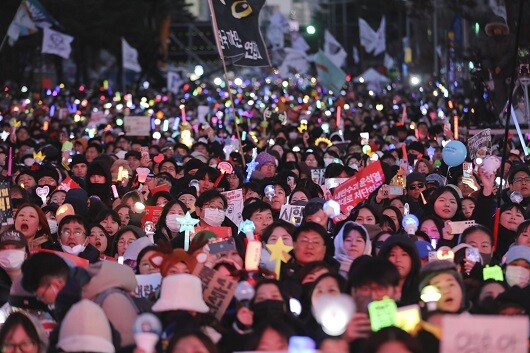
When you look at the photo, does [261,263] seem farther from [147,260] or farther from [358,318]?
[358,318]

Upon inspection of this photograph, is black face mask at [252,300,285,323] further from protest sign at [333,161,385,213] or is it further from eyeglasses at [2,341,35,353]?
protest sign at [333,161,385,213]

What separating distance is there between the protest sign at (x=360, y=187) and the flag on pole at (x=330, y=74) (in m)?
20.9

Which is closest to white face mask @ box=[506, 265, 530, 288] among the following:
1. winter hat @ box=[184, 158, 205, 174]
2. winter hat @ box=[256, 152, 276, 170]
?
winter hat @ box=[256, 152, 276, 170]

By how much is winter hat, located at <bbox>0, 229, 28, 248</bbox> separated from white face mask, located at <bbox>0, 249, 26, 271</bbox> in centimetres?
7

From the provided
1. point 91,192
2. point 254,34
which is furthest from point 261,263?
point 254,34

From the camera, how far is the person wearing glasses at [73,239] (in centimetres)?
1089

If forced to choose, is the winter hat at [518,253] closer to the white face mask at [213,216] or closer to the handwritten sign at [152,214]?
the white face mask at [213,216]

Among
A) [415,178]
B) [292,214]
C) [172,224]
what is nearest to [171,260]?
[172,224]

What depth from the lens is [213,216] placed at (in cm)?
1229

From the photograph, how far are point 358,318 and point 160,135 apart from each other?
1894 centimetres

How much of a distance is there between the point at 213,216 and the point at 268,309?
437cm

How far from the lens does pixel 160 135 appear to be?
26.0m

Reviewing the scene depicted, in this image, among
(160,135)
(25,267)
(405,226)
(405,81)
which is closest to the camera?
(25,267)

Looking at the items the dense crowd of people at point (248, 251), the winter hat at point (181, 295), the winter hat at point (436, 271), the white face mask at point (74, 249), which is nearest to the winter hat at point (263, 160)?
the dense crowd of people at point (248, 251)
